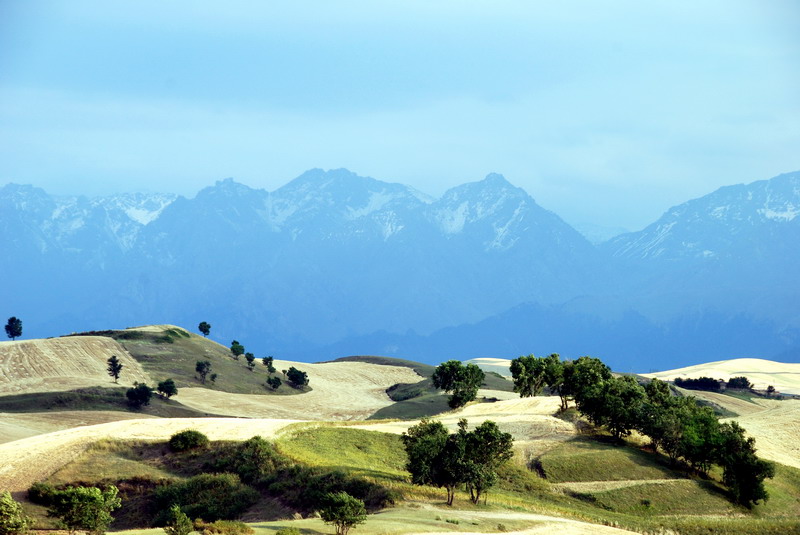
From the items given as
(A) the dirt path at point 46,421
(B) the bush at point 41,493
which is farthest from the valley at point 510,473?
(A) the dirt path at point 46,421

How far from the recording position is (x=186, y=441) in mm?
88125

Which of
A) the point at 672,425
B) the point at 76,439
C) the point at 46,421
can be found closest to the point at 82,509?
the point at 76,439

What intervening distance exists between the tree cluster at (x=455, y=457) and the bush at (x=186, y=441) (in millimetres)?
A: 23869

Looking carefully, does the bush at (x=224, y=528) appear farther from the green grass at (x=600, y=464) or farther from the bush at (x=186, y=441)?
the green grass at (x=600, y=464)

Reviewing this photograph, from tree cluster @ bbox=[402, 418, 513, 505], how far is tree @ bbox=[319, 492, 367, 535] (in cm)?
1437

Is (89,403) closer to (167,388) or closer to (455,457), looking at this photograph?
(167,388)

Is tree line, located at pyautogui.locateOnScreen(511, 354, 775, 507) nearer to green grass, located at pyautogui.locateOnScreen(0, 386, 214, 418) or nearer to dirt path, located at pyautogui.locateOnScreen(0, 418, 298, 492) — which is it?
dirt path, located at pyautogui.locateOnScreen(0, 418, 298, 492)

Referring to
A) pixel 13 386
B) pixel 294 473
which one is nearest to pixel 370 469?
pixel 294 473

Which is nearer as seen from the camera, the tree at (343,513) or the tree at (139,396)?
the tree at (343,513)

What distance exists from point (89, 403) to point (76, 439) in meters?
89.1

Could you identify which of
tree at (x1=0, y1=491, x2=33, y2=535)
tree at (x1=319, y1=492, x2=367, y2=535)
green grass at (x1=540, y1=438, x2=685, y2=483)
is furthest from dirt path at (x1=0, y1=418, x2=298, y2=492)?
tree at (x1=319, y1=492, x2=367, y2=535)

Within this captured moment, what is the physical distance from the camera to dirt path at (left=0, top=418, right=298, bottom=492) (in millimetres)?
80250

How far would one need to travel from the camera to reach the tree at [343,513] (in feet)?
194

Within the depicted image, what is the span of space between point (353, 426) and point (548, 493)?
29962mm
